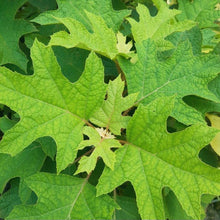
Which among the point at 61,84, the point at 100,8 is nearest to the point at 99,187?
the point at 61,84

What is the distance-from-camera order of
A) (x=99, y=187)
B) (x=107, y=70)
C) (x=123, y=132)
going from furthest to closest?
(x=107, y=70) < (x=123, y=132) < (x=99, y=187)

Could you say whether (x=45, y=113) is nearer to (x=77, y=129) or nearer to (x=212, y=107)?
(x=77, y=129)

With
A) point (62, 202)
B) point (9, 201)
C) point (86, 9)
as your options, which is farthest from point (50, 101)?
point (9, 201)

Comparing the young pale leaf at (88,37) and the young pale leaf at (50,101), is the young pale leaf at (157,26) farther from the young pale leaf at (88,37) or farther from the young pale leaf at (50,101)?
the young pale leaf at (50,101)

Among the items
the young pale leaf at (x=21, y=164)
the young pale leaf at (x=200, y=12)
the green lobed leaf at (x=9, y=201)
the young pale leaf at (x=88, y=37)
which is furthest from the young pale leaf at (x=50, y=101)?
the young pale leaf at (x=200, y=12)

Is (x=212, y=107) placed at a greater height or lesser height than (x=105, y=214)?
greater

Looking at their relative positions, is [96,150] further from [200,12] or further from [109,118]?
[200,12]

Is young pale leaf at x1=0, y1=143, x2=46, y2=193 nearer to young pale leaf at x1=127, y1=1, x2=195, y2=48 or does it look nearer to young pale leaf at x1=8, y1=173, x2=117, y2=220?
young pale leaf at x1=8, y1=173, x2=117, y2=220
